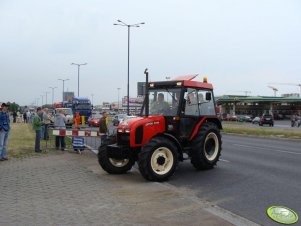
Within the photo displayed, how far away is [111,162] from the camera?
1112cm

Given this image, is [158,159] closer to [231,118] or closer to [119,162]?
[119,162]

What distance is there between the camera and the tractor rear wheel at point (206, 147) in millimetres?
11367

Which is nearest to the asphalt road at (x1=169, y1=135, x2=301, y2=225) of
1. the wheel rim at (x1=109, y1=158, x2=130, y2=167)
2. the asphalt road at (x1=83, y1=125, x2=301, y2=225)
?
the asphalt road at (x1=83, y1=125, x2=301, y2=225)

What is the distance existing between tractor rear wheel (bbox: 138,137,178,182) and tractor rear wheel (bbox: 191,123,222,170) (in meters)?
1.05

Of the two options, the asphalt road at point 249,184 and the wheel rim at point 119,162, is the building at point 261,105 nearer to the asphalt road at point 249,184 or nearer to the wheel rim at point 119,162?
the asphalt road at point 249,184

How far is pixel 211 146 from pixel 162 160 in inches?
102

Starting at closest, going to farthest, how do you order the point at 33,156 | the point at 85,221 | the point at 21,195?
the point at 85,221 → the point at 21,195 → the point at 33,156

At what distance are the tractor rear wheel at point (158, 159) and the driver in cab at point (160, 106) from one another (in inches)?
45.4

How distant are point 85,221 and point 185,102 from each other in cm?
571

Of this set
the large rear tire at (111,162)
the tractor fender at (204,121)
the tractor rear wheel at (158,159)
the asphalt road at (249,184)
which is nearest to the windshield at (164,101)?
the tractor fender at (204,121)

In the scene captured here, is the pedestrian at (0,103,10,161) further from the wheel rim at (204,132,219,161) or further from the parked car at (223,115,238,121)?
the parked car at (223,115,238,121)

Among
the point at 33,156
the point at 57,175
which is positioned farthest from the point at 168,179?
the point at 33,156

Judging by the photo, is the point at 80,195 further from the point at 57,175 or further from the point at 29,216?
the point at 57,175

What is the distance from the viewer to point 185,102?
11.3 metres
